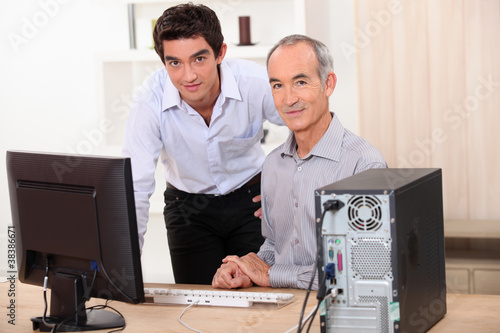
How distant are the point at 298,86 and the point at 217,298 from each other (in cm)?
67

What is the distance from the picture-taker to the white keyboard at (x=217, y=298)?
177cm

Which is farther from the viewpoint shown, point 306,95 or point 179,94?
point 179,94

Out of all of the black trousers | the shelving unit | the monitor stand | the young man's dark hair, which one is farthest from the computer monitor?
the shelving unit

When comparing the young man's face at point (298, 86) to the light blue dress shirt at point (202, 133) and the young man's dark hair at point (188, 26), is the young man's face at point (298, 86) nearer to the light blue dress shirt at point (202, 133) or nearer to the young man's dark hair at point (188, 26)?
the young man's dark hair at point (188, 26)

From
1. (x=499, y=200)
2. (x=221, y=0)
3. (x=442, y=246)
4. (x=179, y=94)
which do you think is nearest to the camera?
(x=442, y=246)

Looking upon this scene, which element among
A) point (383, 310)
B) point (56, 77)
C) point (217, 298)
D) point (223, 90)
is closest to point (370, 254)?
point (383, 310)

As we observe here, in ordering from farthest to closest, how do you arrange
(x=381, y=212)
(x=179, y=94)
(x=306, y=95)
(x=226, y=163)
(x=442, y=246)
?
(x=226, y=163) → (x=179, y=94) → (x=306, y=95) → (x=442, y=246) → (x=381, y=212)

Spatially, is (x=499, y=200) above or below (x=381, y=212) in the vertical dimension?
below

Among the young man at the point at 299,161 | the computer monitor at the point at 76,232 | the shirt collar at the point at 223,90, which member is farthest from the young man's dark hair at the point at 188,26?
the computer monitor at the point at 76,232

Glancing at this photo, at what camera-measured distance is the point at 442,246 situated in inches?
63.9

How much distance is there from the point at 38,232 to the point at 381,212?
0.89 metres

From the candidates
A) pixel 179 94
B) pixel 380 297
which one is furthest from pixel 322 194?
pixel 179 94

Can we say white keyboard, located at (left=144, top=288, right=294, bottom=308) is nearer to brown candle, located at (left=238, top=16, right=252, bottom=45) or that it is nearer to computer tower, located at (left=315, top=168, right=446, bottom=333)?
computer tower, located at (left=315, top=168, right=446, bottom=333)

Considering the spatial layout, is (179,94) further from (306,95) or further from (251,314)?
(251,314)
